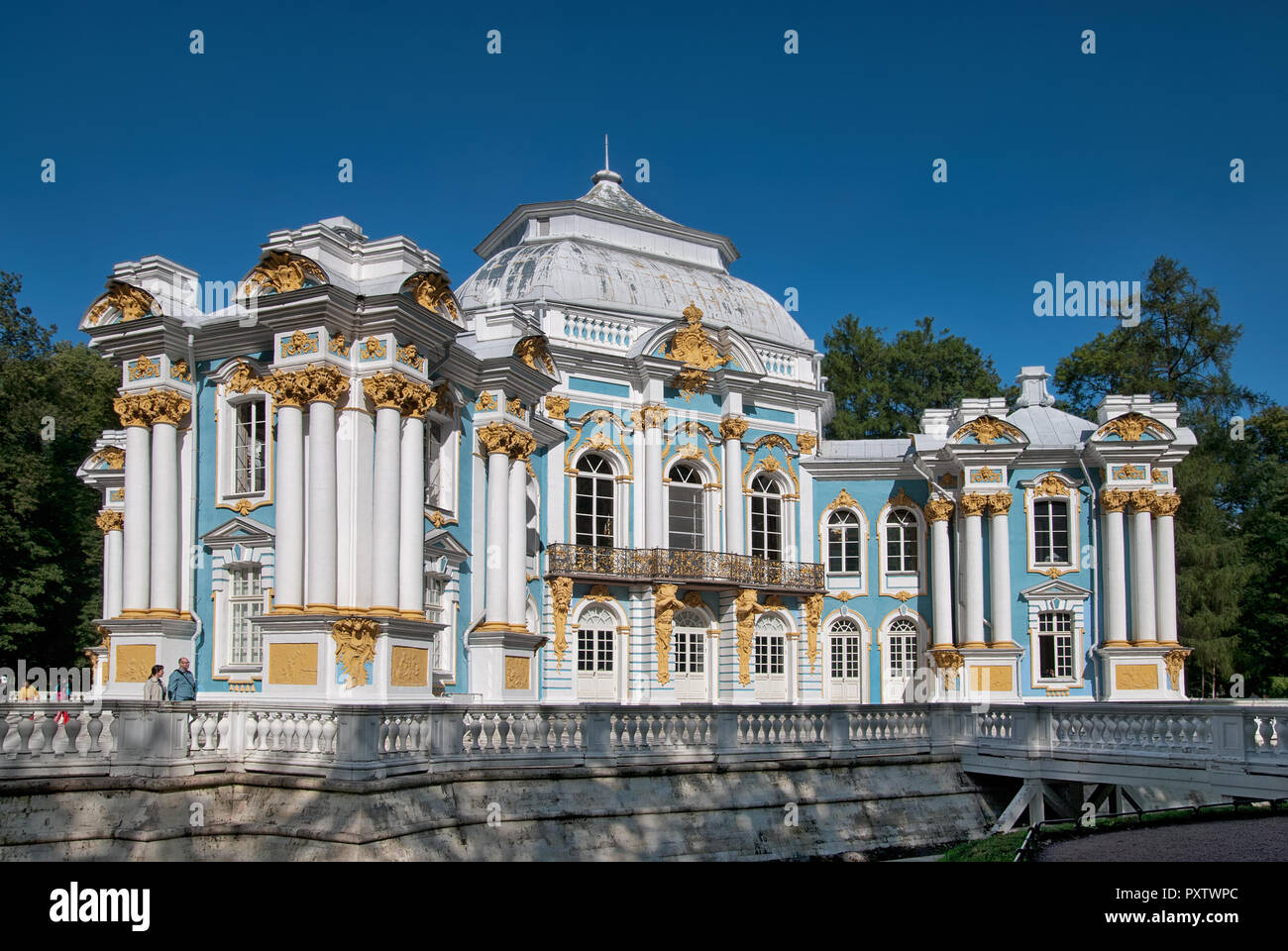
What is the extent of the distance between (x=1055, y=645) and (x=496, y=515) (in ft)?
44.7

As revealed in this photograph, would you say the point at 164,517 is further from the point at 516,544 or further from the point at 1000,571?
the point at 1000,571

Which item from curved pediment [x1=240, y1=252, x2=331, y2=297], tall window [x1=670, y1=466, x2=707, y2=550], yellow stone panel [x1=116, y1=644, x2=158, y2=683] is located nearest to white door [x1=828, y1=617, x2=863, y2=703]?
tall window [x1=670, y1=466, x2=707, y2=550]

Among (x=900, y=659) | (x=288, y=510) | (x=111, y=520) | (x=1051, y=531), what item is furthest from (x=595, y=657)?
(x=288, y=510)

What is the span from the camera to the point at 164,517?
1683 centimetres

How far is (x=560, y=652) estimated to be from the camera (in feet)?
85.8

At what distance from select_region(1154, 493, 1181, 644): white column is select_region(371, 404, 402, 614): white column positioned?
1712cm

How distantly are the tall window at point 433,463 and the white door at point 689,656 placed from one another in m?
10.4

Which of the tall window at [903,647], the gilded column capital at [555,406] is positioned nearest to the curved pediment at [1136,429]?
the tall window at [903,647]

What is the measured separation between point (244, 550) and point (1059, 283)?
16317 mm

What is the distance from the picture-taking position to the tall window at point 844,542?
30.1 m
